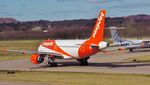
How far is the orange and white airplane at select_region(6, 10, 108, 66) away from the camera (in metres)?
45.1

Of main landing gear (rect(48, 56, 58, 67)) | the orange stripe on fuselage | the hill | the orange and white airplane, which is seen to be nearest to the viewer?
the orange and white airplane

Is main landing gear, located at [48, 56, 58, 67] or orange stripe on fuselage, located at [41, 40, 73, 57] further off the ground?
orange stripe on fuselage, located at [41, 40, 73, 57]

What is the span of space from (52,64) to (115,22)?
9484 cm

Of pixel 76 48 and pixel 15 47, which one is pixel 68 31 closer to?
pixel 15 47

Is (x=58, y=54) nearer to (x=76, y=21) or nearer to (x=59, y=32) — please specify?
(x=59, y=32)

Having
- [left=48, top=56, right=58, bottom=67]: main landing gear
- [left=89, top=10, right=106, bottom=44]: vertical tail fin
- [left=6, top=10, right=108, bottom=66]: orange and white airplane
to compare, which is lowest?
[left=48, top=56, right=58, bottom=67]: main landing gear

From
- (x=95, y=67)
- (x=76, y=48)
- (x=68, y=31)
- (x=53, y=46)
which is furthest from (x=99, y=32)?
(x=68, y=31)

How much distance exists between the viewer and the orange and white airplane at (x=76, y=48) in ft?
148

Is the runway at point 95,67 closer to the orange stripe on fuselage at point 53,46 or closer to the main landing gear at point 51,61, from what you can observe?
the main landing gear at point 51,61

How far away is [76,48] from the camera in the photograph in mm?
46688

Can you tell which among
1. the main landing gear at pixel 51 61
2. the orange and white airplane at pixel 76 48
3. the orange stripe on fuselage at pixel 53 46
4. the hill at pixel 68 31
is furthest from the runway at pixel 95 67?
the hill at pixel 68 31

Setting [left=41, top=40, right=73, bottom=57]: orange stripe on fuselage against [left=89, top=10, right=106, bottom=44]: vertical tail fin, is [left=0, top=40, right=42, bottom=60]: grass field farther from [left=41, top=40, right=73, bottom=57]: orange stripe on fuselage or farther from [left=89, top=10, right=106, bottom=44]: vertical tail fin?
[left=89, top=10, right=106, bottom=44]: vertical tail fin

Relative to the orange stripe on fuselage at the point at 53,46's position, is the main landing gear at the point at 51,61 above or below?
below

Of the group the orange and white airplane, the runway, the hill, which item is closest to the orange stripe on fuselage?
the orange and white airplane
